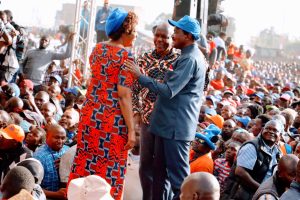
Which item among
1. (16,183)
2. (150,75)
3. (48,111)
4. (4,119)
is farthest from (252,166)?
(48,111)

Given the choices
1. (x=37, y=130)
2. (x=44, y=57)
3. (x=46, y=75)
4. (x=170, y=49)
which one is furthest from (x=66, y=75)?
(x=170, y=49)

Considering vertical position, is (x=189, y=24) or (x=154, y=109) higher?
(x=189, y=24)

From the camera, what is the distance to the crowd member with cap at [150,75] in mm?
5555

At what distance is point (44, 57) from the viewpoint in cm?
1112

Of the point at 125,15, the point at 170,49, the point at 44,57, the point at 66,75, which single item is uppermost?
the point at 125,15

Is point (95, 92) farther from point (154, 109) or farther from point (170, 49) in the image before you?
point (170, 49)

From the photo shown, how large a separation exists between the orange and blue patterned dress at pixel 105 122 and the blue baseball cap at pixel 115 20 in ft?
0.42

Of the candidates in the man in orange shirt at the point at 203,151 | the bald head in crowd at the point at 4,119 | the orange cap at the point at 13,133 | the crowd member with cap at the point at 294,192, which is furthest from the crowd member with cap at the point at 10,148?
the crowd member with cap at the point at 294,192

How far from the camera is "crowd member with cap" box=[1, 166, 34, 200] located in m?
4.25

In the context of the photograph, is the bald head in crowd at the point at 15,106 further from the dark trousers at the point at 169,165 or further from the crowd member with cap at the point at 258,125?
the dark trousers at the point at 169,165

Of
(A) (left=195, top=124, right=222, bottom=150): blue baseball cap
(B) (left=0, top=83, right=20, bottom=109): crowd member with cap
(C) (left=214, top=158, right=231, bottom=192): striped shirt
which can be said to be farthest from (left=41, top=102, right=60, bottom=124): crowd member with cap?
(C) (left=214, top=158, right=231, bottom=192): striped shirt

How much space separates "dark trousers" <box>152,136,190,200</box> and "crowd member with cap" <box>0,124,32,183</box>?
68.6 inches

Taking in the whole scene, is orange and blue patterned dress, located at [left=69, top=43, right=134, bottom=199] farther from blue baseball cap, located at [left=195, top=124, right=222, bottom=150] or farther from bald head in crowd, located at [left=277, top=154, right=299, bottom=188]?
blue baseball cap, located at [left=195, top=124, right=222, bottom=150]

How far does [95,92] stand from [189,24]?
874 millimetres
